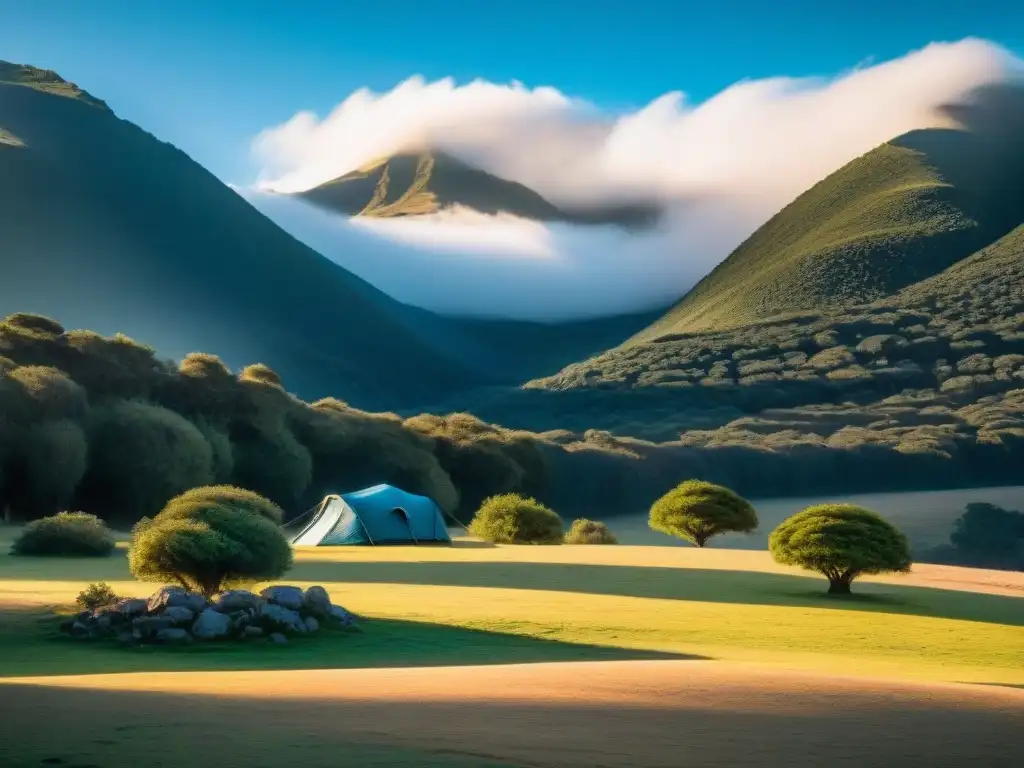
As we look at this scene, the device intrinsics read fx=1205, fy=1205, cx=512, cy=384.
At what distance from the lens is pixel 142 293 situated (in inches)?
7077

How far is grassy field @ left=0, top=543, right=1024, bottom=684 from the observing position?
1658 cm

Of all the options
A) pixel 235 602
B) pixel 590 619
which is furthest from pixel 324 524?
pixel 235 602

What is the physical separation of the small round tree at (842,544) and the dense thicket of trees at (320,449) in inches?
1438

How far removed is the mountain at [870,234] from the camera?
16062cm

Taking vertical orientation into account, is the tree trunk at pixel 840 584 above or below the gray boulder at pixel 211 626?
below

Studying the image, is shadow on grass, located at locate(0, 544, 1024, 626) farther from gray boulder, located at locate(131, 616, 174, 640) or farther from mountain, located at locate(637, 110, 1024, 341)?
mountain, located at locate(637, 110, 1024, 341)

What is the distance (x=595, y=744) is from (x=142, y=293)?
180845mm

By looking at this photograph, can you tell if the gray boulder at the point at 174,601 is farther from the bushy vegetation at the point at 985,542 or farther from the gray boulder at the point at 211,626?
the bushy vegetation at the point at 985,542

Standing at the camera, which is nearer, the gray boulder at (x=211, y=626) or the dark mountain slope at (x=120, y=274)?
the gray boulder at (x=211, y=626)

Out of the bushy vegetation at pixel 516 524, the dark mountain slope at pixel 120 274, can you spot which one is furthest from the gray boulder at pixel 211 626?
the dark mountain slope at pixel 120 274

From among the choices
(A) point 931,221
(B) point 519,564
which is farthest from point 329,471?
(A) point 931,221

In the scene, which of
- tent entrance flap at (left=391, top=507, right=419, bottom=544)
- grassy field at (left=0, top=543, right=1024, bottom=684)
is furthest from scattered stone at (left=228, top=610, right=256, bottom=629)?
tent entrance flap at (left=391, top=507, right=419, bottom=544)

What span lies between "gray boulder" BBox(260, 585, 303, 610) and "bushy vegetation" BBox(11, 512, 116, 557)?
1840 cm

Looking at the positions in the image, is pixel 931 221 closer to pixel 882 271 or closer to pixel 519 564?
pixel 882 271
